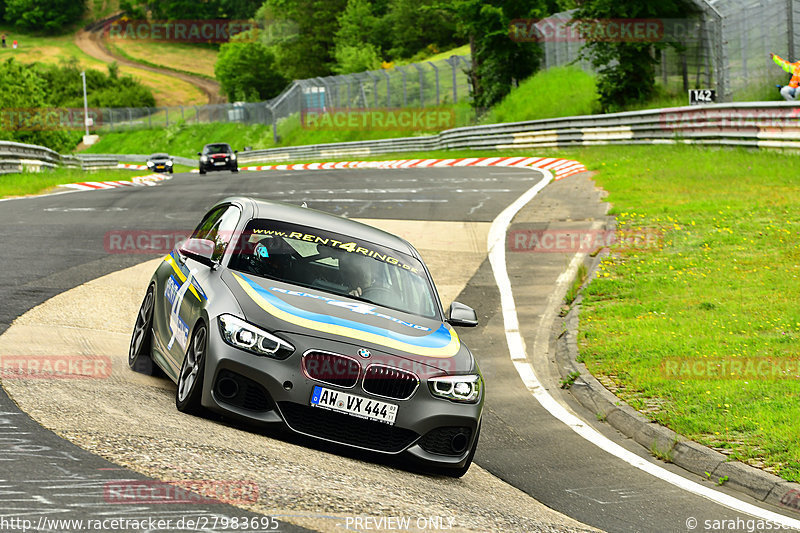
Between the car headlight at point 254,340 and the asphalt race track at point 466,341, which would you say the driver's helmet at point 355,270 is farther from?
the asphalt race track at point 466,341

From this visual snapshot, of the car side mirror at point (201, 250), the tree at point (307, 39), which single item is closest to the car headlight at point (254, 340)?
the car side mirror at point (201, 250)

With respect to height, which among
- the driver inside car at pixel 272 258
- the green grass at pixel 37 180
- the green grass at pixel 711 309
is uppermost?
the green grass at pixel 37 180

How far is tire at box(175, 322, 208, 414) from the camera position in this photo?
21.6ft

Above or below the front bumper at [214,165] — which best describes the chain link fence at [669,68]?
above

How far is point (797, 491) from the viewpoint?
269 inches

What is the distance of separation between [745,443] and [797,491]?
0.97 metres

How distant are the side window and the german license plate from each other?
187 cm

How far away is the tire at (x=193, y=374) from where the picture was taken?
657 cm

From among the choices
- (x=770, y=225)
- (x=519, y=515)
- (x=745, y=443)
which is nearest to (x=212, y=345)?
(x=519, y=515)

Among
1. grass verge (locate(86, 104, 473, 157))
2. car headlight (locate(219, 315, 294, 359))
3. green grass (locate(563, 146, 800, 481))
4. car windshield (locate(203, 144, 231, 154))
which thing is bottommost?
green grass (locate(563, 146, 800, 481))

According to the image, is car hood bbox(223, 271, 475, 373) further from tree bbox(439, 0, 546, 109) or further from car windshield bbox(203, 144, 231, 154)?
tree bbox(439, 0, 546, 109)

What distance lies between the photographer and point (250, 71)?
11306 centimetres

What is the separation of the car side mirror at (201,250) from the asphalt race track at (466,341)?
1263mm

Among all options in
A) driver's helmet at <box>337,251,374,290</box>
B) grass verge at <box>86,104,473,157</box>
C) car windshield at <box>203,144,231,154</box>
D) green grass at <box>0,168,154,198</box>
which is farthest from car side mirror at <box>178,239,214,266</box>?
grass verge at <box>86,104,473,157</box>
